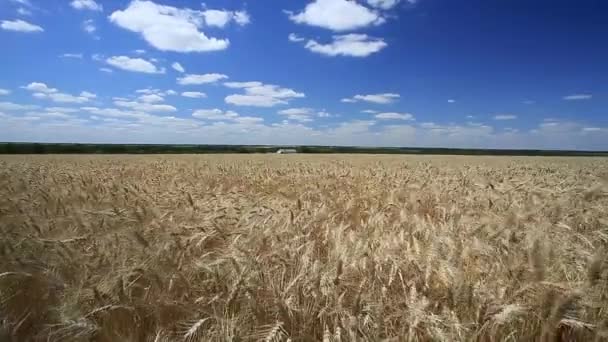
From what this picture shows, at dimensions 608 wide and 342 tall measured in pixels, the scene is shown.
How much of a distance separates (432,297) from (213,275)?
129 centimetres

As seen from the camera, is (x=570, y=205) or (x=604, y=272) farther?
(x=570, y=205)

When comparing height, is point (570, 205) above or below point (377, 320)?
above

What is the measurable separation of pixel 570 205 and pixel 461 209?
3.54 feet

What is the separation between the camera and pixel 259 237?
2521 mm

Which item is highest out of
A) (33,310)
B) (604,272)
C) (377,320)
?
(604,272)

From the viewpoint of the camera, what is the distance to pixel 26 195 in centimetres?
383

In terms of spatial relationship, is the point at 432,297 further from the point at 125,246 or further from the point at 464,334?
the point at 125,246

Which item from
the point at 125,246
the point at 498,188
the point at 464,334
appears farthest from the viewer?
the point at 498,188

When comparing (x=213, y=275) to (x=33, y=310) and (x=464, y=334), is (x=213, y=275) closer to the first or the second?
(x=33, y=310)

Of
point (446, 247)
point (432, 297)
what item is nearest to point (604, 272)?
point (446, 247)

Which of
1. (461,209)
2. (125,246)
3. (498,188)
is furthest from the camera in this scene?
(498,188)

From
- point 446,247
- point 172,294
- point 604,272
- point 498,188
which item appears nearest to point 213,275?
point 172,294

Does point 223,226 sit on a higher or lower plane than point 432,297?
higher

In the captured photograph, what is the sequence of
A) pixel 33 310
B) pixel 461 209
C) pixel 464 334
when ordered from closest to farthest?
pixel 464 334 → pixel 33 310 → pixel 461 209
